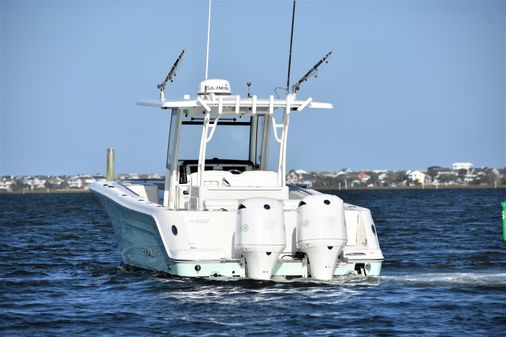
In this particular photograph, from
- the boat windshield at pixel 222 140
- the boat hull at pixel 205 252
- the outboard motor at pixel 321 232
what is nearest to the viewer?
the outboard motor at pixel 321 232

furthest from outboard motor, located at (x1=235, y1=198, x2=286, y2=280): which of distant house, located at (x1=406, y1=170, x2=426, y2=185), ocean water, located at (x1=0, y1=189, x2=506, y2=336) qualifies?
distant house, located at (x1=406, y1=170, x2=426, y2=185)

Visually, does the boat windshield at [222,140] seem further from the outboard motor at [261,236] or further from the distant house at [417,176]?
the distant house at [417,176]

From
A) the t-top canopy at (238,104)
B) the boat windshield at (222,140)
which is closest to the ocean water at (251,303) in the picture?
the boat windshield at (222,140)

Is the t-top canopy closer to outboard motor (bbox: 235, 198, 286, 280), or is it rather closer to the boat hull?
the boat hull

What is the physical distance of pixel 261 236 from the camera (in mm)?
13352

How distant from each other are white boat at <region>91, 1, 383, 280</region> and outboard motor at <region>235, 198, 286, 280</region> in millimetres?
12

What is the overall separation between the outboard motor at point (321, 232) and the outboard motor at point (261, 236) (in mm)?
292

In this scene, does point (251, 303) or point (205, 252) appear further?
point (205, 252)

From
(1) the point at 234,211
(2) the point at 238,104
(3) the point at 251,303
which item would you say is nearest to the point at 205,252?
(1) the point at 234,211

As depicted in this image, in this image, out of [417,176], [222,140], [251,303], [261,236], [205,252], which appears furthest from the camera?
[417,176]

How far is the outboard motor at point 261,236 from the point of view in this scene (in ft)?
43.8

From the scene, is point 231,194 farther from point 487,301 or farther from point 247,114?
point 487,301

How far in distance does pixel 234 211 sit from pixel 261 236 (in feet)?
3.17

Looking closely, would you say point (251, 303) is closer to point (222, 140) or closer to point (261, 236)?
point (261, 236)
